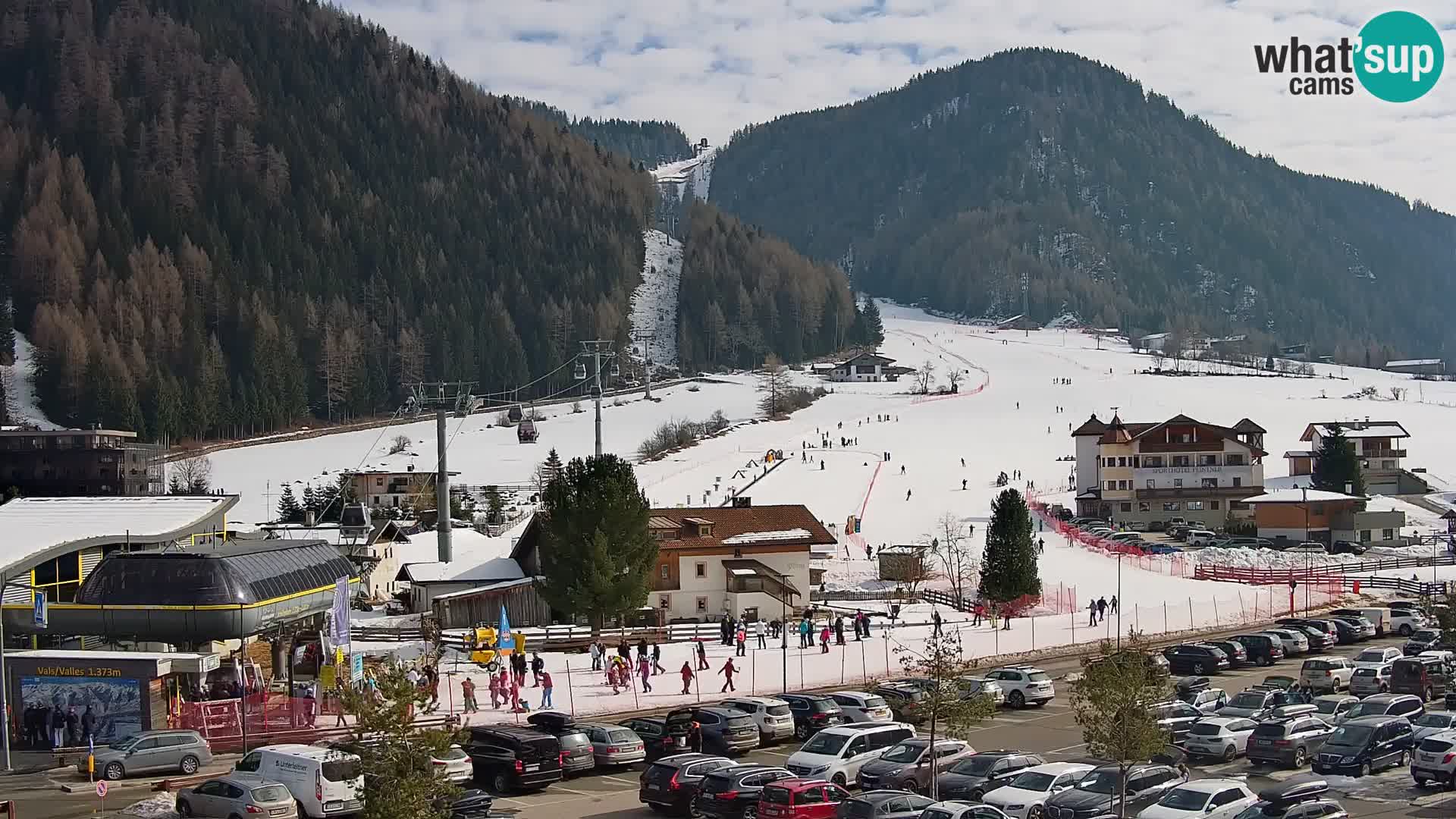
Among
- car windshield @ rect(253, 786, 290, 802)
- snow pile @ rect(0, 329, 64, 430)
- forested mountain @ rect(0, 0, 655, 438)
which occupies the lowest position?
car windshield @ rect(253, 786, 290, 802)

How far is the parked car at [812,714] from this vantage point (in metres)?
30.2

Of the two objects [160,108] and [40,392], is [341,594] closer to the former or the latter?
[40,392]

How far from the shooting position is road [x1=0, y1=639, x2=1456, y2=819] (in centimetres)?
2344

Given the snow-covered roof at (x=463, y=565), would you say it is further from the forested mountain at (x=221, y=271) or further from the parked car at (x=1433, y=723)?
the forested mountain at (x=221, y=271)

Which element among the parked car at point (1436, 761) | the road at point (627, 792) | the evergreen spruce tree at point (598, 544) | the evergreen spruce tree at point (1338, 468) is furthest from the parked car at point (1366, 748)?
the evergreen spruce tree at point (1338, 468)

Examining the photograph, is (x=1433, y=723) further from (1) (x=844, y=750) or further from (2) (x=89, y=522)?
(2) (x=89, y=522)

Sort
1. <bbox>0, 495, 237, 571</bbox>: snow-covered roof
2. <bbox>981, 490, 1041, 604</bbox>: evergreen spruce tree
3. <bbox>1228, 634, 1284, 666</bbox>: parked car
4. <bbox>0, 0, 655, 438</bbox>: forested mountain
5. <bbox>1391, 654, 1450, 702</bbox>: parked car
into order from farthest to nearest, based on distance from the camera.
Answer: <bbox>0, 0, 655, 438</bbox>: forested mountain, <bbox>981, 490, 1041, 604</bbox>: evergreen spruce tree, <bbox>1228, 634, 1284, 666</bbox>: parked car, <bbox>1391, 654, 1450, 702</bbox>: parked car, <bbox>0, 495, 237, 571</bbox>: snow-covered roof

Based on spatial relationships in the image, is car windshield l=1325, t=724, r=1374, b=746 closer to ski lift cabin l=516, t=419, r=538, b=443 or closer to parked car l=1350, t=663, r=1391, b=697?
parked car l=1350, t=663, r=1391, b=697

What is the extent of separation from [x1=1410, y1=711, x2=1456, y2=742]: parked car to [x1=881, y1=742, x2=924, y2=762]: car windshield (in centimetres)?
876

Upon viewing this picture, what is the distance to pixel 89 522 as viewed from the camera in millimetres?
36219

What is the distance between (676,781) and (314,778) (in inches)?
219

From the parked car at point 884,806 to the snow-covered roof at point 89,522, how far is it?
19.1 meters

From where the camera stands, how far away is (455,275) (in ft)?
622

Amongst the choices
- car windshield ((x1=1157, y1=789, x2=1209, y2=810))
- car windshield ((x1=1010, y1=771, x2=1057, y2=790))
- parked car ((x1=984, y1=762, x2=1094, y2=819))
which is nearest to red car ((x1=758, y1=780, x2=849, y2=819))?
parked car ((x1=984, y1=762, x2=1094, y2=819))
